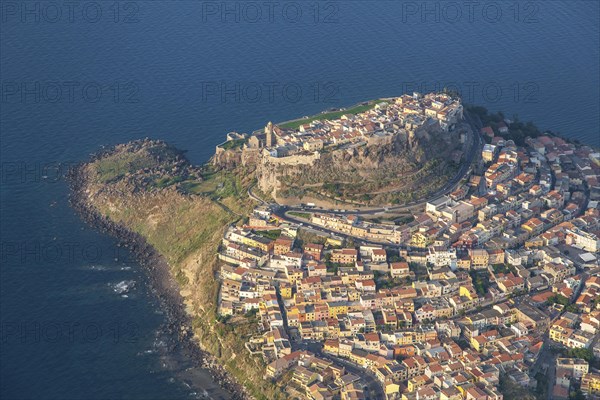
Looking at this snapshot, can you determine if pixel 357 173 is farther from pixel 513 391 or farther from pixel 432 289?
pixel 513 391

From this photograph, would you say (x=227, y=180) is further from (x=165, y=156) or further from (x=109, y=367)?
(x=109, y=367)

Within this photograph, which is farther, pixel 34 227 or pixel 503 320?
pixel 34 227

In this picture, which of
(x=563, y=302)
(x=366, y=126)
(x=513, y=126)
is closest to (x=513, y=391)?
(x=563, y=302)

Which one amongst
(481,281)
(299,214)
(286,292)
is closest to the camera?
(286,292)

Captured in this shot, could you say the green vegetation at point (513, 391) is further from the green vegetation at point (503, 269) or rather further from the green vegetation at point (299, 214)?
the green vegetation at point (299, 214)

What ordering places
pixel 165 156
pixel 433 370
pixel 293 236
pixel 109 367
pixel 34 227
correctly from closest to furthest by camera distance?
pixel 433 370 → pixel 109 367 → pixel 293 236 → pixel 34 227 → pixel 165 156

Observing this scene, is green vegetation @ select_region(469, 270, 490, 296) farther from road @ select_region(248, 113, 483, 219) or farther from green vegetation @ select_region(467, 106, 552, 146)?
green vegetation @ select_region(467, 106, 552, 146)

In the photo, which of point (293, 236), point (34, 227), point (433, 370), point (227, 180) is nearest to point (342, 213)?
point (293, 236)

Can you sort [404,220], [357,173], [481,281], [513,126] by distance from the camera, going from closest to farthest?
1. [481,281]
2. [404,220]
3. [357,173]
4. [513,126]
